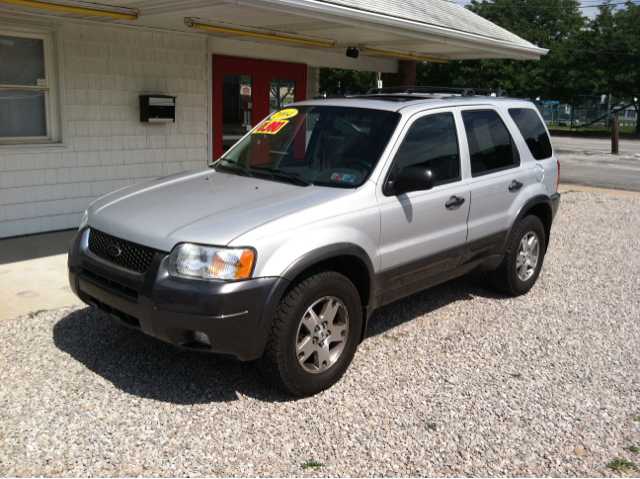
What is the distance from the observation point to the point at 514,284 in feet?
19.6

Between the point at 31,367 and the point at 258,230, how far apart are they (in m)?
1.94

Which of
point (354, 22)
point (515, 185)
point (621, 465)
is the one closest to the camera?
point (621, 465)

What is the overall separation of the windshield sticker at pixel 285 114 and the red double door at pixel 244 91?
476 cm

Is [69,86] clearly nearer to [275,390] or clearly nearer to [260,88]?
[260,88]

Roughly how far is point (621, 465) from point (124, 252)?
10.2ft

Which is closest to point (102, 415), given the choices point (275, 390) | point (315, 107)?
point (275, 390)

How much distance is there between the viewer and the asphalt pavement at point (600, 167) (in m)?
15.7

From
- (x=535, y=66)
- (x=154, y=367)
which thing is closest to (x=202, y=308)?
(x=154, y=367)

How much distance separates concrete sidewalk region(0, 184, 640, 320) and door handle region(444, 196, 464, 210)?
3280mm

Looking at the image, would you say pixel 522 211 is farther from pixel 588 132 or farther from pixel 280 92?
pixel 588 132

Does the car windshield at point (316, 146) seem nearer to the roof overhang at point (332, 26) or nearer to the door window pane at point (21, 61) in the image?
the roof overhang at point (332, 26)

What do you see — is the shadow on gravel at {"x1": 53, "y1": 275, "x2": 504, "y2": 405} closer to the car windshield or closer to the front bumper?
the front bumper

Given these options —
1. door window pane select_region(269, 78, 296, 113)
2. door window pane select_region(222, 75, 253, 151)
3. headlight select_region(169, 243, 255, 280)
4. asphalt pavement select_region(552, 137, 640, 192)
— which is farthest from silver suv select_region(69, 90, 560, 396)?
asphalt pavement select_region(552, 137, 640, 192)

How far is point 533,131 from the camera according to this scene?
6.13 m
